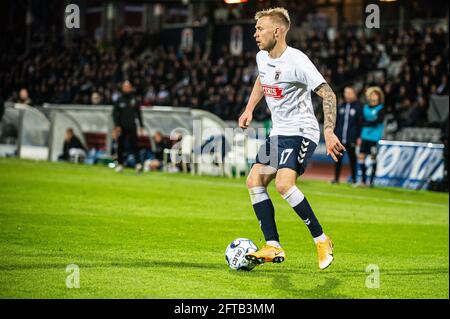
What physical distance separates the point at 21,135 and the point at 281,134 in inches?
906

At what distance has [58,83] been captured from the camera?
138 ft

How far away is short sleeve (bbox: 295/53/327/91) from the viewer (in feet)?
28.3

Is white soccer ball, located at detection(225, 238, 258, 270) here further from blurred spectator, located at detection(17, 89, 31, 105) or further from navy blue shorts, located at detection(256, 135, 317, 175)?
blurred spectator, located at detection(17, 89, 31, 105)

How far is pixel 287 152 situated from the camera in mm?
8758

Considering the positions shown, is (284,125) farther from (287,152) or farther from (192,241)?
(192,241)

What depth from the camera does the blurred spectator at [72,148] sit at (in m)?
29.1

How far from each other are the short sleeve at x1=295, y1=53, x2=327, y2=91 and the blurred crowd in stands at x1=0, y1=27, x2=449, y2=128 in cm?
1865

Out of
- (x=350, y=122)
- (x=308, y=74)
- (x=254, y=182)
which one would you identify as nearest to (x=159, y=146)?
(x=350, y=122)

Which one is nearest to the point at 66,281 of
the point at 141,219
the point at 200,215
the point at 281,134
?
the point at 281,134

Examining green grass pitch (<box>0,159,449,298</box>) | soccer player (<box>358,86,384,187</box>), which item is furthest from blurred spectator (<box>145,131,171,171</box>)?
soccer player (<box>358,86,384,187</box>)

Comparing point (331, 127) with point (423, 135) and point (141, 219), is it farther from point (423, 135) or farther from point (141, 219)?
point (423, 135)

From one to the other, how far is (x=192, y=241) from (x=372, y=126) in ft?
37.6

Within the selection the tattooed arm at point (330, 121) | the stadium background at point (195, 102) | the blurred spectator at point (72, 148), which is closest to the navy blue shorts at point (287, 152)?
the tattooed arm at point (330, 121)
